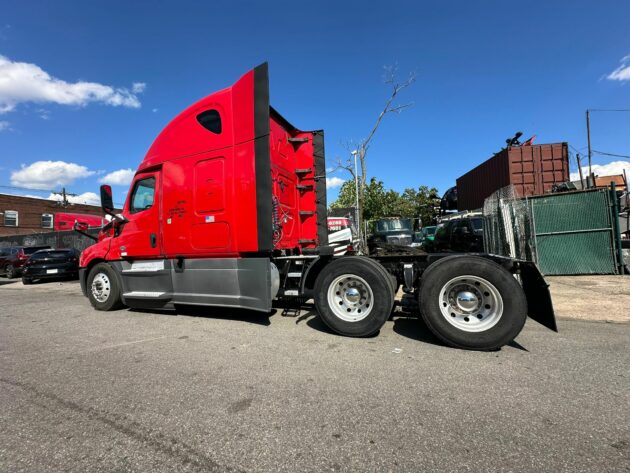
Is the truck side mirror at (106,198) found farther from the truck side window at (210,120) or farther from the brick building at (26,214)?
the brick building at (26,214)

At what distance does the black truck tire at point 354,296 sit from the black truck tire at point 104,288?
4314mm

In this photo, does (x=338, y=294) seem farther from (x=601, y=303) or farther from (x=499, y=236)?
(x=499, y=236)

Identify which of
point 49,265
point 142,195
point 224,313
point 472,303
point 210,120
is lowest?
point 224,313

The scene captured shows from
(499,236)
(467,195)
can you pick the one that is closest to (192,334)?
(499,236)

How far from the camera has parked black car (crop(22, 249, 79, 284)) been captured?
530 inches

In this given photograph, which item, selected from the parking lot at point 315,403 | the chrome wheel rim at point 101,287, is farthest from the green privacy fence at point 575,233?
the chrome wheel rim at point 101,287

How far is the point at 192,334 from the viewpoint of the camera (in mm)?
4984

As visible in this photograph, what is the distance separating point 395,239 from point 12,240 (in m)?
29.9

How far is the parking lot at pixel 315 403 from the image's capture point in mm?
2119

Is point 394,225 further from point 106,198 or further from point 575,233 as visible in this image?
point 106,198

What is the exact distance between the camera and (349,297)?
462cm

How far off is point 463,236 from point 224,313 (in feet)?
28.1

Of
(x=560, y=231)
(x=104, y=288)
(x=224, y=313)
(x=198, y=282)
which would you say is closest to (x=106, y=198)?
(x=104, y=288)

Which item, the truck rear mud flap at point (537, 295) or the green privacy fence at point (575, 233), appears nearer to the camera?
the truck rear mud flap at point (537, 295)
